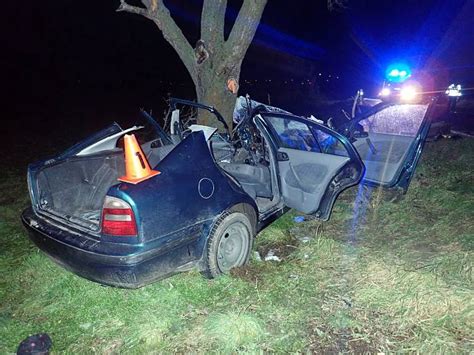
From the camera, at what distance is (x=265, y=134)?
382 cm

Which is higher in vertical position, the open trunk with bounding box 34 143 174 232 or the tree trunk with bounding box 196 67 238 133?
the tree trunk with bounding box 196 67 238 133

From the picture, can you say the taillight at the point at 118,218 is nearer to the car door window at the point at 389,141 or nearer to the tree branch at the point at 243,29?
the car door window at the point at 389,141

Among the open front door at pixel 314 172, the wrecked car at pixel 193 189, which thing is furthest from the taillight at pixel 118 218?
the open front door at pixel 314 172

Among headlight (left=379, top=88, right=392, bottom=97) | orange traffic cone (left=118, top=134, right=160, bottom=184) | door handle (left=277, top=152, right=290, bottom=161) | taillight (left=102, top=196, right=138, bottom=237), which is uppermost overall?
headlight (left=379, top=88, right=392, bottom=97)

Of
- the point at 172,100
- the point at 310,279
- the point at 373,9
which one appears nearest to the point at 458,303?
the point at 310,279

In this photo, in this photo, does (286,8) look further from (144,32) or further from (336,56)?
(144,32)

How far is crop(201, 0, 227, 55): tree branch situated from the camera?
5594 mm

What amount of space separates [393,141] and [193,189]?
328 cm

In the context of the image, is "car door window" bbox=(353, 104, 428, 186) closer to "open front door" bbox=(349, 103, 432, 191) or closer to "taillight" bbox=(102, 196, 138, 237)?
"open front door" bbox=(349, 103, 432, 191)

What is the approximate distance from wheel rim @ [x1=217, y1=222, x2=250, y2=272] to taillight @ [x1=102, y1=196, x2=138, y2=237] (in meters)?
0.89

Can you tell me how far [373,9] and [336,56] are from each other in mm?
6444

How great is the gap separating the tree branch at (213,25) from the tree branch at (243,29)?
0.56 feet

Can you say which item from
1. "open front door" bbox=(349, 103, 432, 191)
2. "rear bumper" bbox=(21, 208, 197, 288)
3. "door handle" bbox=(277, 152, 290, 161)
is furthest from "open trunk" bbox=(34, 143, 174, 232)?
"open front door" bbox=(349, 103, 432, 191)

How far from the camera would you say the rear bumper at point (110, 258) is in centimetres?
262
